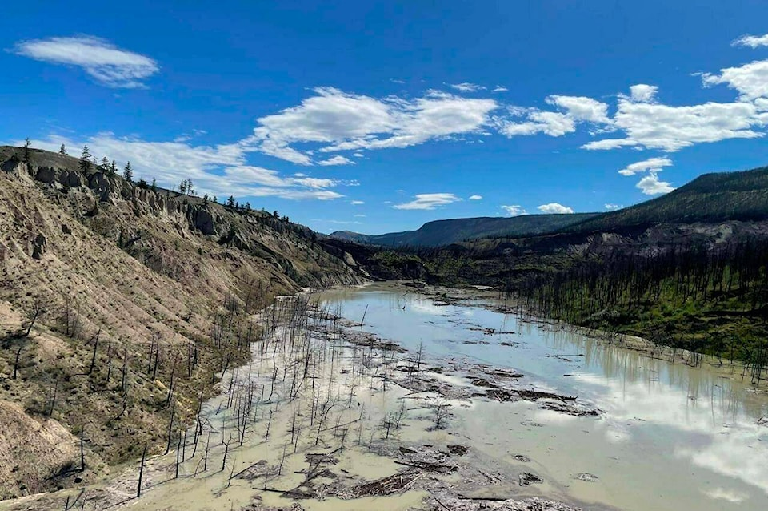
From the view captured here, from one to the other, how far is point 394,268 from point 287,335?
13577cm

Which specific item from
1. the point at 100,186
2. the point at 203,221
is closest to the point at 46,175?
the point at 100,186

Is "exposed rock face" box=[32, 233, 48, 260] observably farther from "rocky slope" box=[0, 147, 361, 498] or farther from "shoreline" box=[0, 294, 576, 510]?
"shoreline" box=[0, 294, 576, 510]

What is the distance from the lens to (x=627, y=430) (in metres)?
33.7

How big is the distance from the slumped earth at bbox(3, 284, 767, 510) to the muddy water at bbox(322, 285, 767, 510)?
0.14 metres

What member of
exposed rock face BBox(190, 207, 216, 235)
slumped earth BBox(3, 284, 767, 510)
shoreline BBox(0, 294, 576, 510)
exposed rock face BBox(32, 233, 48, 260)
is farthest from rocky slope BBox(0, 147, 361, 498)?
exposed rock face BBox(190, 207, 216, 235)

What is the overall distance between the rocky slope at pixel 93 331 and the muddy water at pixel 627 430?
20.8 meters

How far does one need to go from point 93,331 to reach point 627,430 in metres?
39.4

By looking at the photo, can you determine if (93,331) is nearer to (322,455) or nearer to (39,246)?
(39,246)

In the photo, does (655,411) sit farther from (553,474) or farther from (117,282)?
(117,282)

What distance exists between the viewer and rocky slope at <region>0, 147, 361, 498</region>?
909 inches

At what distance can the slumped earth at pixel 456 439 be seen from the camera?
75.6ft

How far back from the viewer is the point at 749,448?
3102cm

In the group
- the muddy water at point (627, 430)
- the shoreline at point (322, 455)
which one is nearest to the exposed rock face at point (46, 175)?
the shoreline at point (322, 455)

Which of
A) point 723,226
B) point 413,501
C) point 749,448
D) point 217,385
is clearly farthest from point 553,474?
point 723,226
